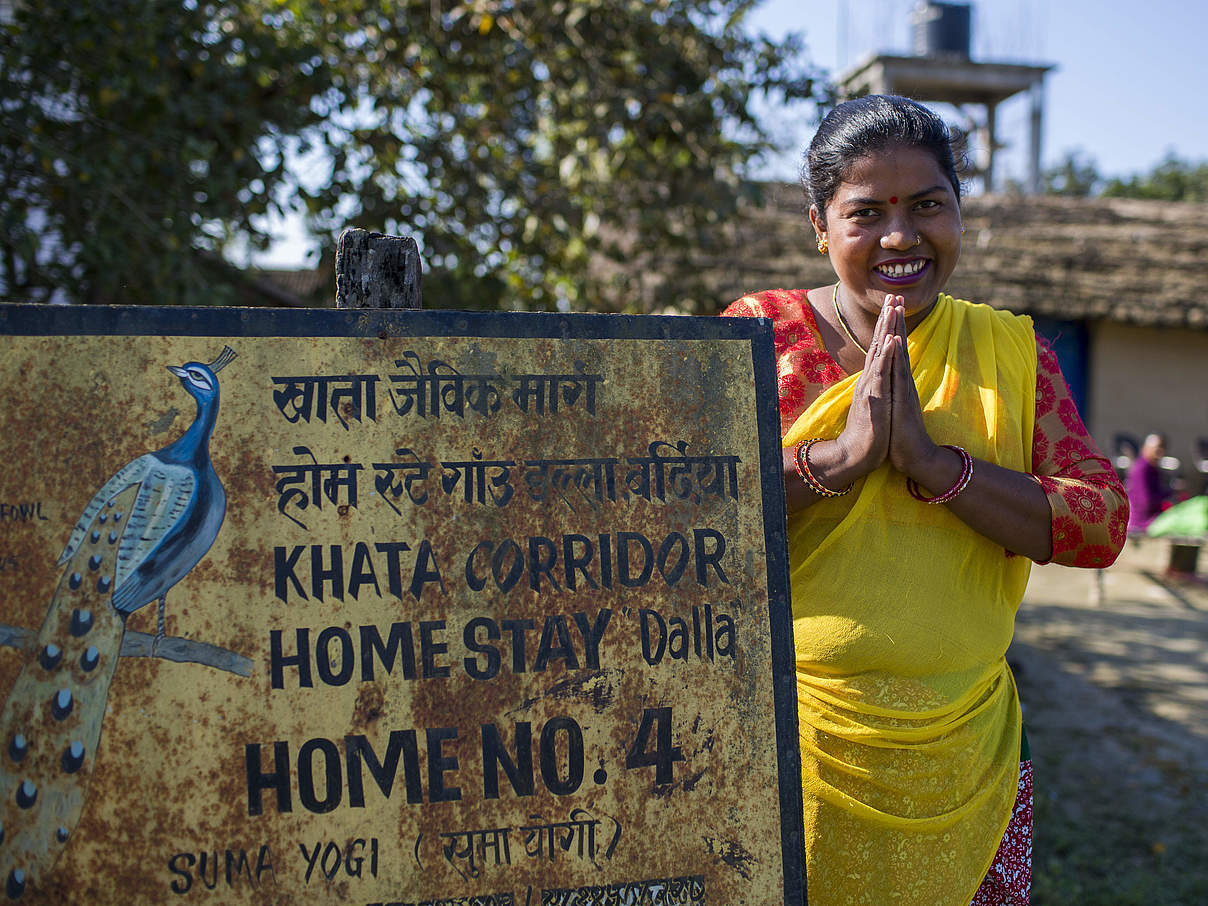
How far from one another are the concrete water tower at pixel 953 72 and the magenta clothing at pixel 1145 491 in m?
4.11

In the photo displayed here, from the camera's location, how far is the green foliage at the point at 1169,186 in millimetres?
24266

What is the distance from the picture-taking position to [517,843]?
4.26ft

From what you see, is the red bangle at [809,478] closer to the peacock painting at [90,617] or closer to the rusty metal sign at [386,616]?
the rusty metal sign at [386,616]

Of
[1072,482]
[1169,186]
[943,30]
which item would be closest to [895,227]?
[1072,482]

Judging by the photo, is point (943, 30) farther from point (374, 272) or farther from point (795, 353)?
point (374, 272)

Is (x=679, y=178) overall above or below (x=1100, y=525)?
above

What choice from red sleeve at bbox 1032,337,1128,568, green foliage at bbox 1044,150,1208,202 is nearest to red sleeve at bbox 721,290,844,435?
red sleeve at bbox 1032,337,1128,568

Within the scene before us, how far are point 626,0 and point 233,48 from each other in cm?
190

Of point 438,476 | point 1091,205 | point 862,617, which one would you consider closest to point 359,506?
point 438,476

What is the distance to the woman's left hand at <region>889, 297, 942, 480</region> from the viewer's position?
1535 mm

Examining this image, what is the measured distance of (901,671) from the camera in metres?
1.63

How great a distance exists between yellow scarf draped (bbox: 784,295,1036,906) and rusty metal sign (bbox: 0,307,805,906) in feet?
0.83

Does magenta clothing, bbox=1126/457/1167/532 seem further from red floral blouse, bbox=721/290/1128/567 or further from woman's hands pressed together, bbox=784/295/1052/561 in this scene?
woman's hands pressed together, bbox=784/295/1052/561

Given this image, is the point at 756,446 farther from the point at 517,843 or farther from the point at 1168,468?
the point at 1168,468
